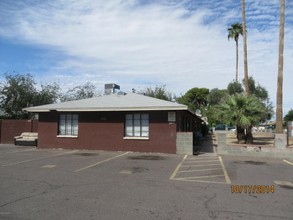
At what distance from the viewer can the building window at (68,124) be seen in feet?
70.9

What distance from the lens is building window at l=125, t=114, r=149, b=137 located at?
1983 centimetres

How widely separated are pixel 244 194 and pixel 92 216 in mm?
4172

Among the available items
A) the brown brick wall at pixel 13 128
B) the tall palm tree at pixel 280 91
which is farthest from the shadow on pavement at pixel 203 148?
the brown brick wall at pixel 13 128

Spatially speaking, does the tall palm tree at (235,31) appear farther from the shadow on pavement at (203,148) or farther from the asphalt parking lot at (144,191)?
the asphalt parking lot at (144,191)

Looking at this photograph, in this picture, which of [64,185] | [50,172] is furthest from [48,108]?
[64,185]

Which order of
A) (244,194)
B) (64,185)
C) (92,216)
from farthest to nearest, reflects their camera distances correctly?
(64,185)
(244,194)
(92,216)

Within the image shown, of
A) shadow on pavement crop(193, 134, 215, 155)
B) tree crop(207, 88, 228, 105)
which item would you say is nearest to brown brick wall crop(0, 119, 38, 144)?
shadow on pavement crop(193, 134, 215, 155)

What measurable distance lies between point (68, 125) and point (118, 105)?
4.03 meters

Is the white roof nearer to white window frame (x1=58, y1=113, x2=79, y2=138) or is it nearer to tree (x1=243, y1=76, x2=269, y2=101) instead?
white window frame (x1=58, y1=113, x2=79, y2=138)

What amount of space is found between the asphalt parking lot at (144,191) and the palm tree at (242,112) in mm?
6972

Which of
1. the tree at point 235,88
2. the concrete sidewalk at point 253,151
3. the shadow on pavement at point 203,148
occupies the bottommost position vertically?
the shadow on pavement at point 203,148

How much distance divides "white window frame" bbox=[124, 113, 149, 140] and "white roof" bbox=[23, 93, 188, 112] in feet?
2.49

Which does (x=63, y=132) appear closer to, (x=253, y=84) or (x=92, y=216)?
(x=92, y=216)

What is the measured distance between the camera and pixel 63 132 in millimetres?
21938
